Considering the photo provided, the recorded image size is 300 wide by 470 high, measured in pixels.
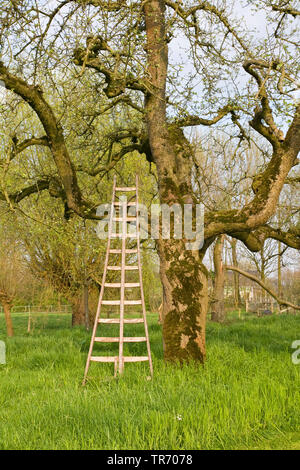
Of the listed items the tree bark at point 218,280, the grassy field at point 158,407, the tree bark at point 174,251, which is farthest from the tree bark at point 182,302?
the tree bark at point 218,280

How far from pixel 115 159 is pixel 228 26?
3430 millimetres

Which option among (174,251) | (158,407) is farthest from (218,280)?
(158,407)

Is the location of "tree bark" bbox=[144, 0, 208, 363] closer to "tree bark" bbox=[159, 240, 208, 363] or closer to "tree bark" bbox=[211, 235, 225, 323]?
"tree bark" bbox=[159, 240, 208, 363]

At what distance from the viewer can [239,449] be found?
3963mm

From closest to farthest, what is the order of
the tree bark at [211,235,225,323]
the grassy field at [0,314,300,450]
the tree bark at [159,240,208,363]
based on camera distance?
the grassy field at [0,314,300,450], the tree bark at [159,240,208,363], the tree bark at [211,235,225,323]

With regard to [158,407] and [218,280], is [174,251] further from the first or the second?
[218,280]

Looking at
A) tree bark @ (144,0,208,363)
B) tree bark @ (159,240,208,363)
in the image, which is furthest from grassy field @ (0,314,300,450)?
tree bark @ (144,0,208,363)

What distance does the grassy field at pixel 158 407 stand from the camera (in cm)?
403

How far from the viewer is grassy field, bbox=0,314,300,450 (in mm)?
4027

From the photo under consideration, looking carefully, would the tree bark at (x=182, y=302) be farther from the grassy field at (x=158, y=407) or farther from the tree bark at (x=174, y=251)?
the grassy field at (x=158, y=407)

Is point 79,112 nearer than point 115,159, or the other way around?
point 79,112

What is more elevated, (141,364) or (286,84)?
(286,84)

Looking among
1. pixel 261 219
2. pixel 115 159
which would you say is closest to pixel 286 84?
pixel 261 219
